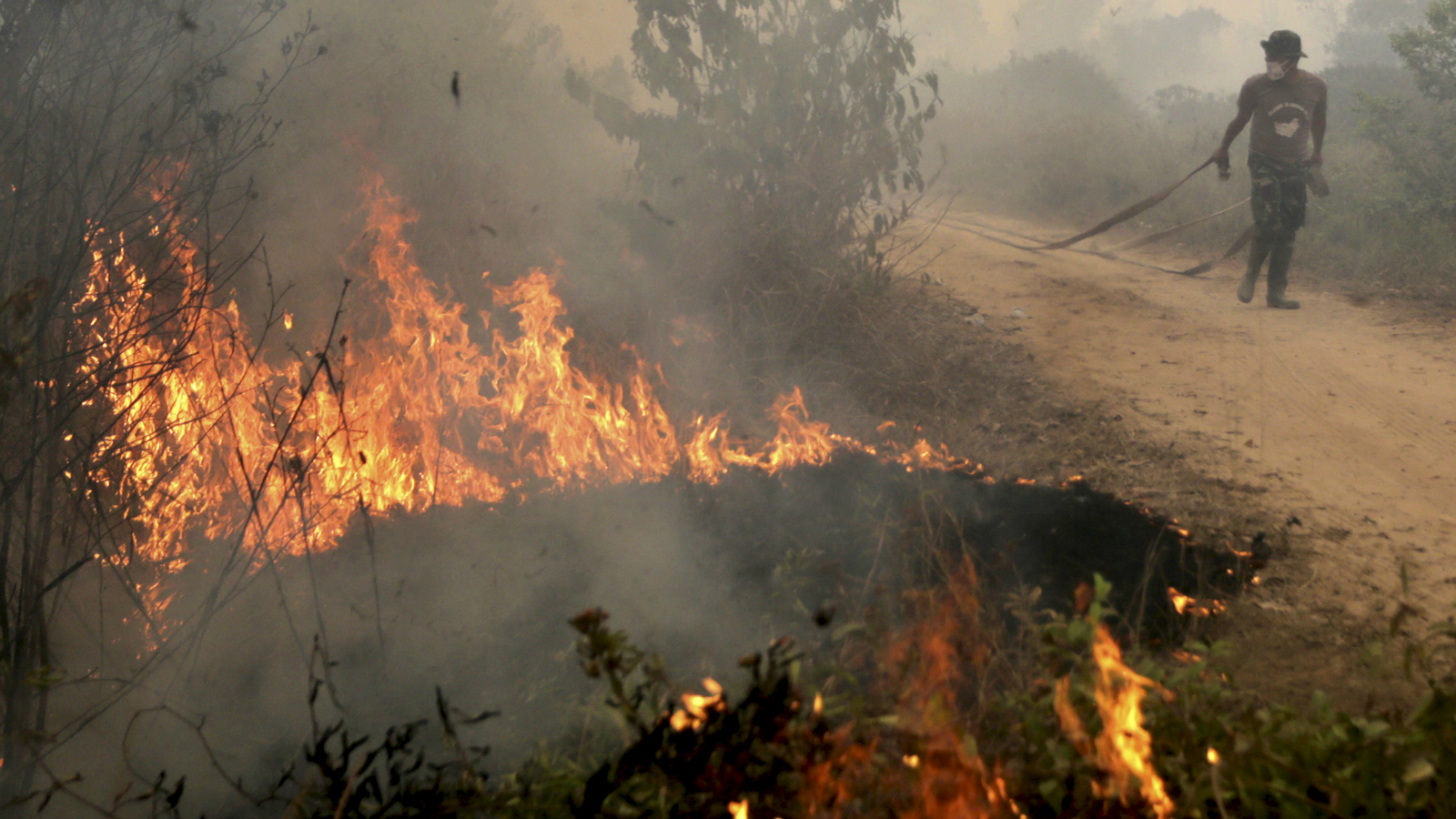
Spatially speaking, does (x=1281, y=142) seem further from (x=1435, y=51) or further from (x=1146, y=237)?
(x=1435, y=51)

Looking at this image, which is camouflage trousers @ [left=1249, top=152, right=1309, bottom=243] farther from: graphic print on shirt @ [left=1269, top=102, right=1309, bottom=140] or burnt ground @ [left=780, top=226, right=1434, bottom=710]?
burnt ground @ [left=780, top=226, right=1434, bottom=710]

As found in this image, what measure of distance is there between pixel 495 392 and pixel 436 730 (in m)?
2.79

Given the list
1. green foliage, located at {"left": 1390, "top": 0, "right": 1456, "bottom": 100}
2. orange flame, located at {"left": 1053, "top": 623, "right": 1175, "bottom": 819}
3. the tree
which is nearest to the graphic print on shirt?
green foliage, located at {"left": 1390, "top": 0, "right": 1456, "bottom": 100}

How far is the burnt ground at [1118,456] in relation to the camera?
321 centimetres

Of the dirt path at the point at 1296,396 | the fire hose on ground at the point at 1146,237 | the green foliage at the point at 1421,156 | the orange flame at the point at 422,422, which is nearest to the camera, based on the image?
the dirt path at the point at 1296,396

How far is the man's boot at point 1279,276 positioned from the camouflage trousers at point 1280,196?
87 mm

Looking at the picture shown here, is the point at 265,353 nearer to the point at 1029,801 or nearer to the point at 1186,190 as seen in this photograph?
the point at 1029,801

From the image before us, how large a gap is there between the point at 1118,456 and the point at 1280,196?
12.4 feet

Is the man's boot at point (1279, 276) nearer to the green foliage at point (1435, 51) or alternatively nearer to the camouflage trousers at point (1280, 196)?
the camouflage trousers at point (1280, 196)

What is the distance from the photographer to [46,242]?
284 centimetres

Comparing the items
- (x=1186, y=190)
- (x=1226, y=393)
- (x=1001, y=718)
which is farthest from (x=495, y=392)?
(x=1186, y=190)

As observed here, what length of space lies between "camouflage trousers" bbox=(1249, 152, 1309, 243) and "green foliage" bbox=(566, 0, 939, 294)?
3.26 meters

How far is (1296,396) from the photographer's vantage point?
5668mm

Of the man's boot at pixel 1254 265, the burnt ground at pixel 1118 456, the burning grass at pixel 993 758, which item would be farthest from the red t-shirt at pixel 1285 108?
the burning grass at pixel 993 758
